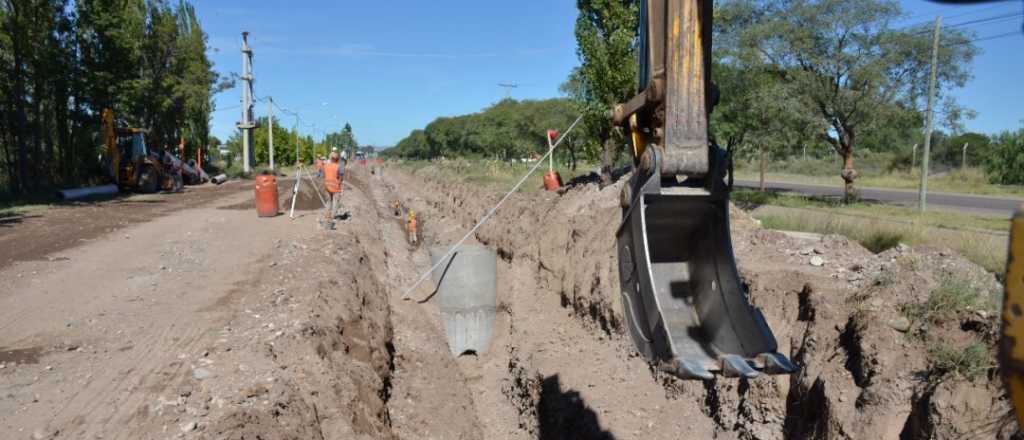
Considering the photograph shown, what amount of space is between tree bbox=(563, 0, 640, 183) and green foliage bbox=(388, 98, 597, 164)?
13.7 meters

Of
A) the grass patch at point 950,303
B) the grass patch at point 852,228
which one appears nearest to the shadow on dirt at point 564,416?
the grass patch at point 950,303

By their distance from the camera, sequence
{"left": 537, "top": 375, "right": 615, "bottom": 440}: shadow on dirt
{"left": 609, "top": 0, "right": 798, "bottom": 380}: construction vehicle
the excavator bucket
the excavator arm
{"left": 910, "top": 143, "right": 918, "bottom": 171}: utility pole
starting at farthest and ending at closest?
{"left": 910, "top": 143, "right": 918, "bottom": 171}: utility pole → the excavator arm → {"left": 537, "top": 375, "right": 615, "bottom": 440}: shadow on dirt → {"left": 609, "top": 0, "right": 798, "bottom": 380}: construction vehicle → the excavator bucket

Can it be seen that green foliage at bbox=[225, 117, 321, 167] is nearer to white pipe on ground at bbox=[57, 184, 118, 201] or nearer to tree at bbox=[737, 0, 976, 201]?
white pipe on ground at bbox=[57, 184, 118, 201]

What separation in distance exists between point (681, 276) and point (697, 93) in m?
1.30

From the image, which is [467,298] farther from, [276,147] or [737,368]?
[276,147]

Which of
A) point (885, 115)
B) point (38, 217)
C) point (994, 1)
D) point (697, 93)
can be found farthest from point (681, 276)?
point (885, 115)

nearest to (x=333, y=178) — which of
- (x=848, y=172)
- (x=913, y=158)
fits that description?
(x=848, y=172)

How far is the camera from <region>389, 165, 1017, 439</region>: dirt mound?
4.93 meters

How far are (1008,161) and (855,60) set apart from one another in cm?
2630

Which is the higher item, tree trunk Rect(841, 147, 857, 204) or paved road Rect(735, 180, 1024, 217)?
tree trunk Rect(841, 147, 857, 204)

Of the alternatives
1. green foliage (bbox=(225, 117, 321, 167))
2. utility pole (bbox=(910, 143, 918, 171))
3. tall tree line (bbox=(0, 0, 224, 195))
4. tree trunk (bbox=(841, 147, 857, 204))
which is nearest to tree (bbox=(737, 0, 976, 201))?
tree trunk (bbox=(841, 147, 857, 204))

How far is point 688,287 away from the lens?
14.1ft

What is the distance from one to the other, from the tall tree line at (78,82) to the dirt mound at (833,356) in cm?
1969

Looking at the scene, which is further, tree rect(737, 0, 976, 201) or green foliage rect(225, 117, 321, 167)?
green foliage rect(225, 117, 321, 167)
